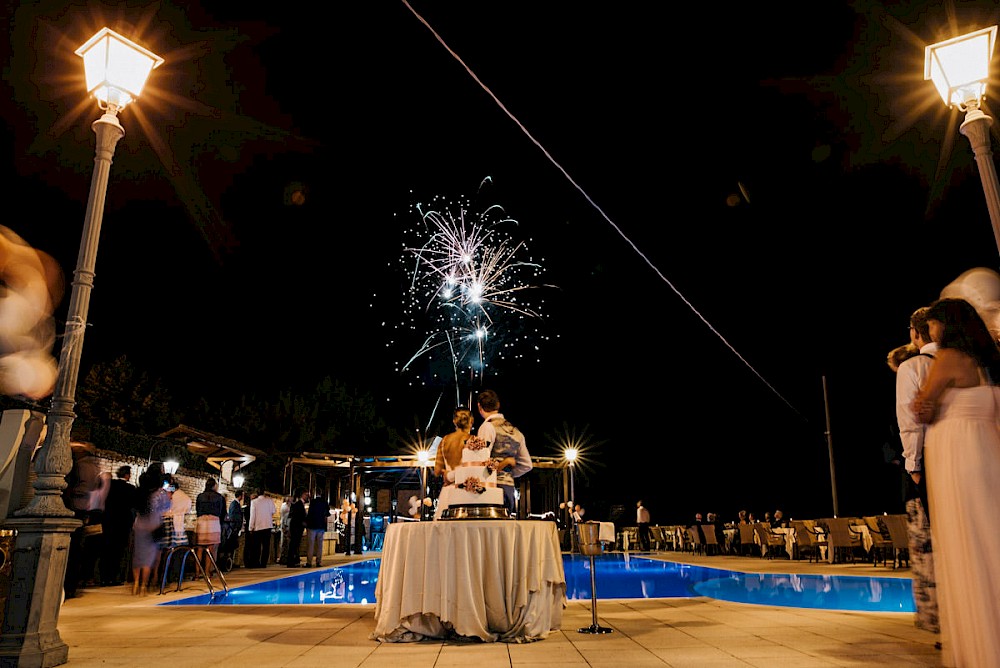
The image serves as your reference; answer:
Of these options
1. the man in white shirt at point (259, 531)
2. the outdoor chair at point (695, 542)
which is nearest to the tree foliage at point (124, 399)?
the man in white shirt at point (259, 531)

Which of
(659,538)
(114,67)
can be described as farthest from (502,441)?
(659,538)

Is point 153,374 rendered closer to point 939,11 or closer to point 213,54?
point 213,54

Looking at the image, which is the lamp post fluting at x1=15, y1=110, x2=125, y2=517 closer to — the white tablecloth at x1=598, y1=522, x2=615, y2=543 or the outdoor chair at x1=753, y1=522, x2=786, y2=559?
the white tablecloth at x1=598, y1=522, x2=615, y2=543

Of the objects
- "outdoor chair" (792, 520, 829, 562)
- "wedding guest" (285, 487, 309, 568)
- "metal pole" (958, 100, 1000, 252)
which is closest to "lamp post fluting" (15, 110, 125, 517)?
"metal pole" (958, 100, 1000, 252)

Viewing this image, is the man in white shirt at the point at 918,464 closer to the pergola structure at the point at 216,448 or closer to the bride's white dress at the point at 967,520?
the bride's white dress at the point at 967,520

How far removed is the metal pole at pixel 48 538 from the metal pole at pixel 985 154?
251 inches

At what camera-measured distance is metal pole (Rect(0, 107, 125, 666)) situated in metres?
3.63

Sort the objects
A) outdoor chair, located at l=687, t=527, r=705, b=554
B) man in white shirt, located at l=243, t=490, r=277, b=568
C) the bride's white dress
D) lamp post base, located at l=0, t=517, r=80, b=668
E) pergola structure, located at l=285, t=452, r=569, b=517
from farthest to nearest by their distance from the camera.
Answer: pergola structure, located at l=285, t=452, r=569, b=517 → outdoor chair, located at l=687, t=527, r=705, b=554 → man in white shirt, located at l=243, t=490, r=277, b=568 → lamp post base, located at l=0, t=517, r=80, b=668 → the bride's white dress

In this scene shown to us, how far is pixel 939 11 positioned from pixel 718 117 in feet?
20.3

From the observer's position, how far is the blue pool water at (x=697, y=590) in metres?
7.10

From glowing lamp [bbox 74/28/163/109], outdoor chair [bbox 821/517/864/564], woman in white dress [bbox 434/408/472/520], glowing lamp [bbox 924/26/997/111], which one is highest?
glowing lamp [bbox 924/26/997/111]

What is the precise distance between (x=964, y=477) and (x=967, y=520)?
202mm

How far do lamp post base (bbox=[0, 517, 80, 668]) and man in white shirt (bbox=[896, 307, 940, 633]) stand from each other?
535cm

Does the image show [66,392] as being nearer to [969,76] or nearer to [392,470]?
[969,76]
